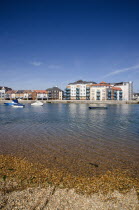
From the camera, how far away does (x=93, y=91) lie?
16050 centimetres

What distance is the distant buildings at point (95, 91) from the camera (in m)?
158

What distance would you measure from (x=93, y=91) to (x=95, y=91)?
2.20m

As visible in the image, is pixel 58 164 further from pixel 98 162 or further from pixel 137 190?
pixel 137 190

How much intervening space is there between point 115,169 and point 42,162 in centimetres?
499

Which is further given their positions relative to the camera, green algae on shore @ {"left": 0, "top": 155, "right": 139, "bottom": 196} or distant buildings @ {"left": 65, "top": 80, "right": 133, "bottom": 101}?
distant buildings @ {"left": 65, "top": 80, "right": 133, "bottom": 101}

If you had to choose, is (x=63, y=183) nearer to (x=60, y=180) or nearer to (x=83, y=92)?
(x=60, y=180)

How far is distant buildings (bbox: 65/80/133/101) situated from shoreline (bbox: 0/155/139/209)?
15229 cm

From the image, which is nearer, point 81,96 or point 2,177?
point 2,177

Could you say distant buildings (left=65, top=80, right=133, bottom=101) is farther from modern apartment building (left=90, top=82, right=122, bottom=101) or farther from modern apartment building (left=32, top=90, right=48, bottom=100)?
modern apartment building (left=32, top=90, right=48, bottom=100)

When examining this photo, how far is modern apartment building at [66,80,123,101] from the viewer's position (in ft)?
519

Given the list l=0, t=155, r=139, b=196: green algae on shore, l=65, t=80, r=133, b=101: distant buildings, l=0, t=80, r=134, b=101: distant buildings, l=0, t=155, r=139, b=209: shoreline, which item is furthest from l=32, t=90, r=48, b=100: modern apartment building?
l=0, t=155, r=139, b=209: shoreline

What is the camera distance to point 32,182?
751 cm

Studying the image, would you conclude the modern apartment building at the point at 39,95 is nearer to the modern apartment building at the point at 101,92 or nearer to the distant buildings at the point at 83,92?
the distant buildings at the point at 83,92

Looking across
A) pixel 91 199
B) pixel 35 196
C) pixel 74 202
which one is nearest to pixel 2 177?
pixel 35 196
